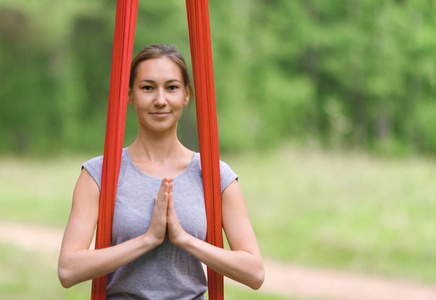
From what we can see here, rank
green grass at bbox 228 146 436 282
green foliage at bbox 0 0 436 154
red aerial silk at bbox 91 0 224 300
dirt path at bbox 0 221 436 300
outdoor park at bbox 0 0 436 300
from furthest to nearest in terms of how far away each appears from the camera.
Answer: green foliage at bbox 0 0 436 154
outdoor park at bbox 0 0 436 300
green grass at bbox 228 146 436 282
dirt path at bbox 0 221 436 300
red aerial silk at bbox 91 0 224 300

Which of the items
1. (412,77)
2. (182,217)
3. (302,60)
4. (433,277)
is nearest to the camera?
(182,217)

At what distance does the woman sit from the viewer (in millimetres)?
1635

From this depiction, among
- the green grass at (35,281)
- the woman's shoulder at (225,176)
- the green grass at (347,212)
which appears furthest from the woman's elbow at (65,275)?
the green grass at (347,212)

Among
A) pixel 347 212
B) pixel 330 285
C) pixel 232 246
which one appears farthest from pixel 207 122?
pixel 347 212

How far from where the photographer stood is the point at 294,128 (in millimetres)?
16859

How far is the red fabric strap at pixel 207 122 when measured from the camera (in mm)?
1766

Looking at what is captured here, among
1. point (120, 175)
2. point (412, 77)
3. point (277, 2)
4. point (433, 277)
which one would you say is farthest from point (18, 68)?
point (120, 175)

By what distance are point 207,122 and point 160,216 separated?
369mm

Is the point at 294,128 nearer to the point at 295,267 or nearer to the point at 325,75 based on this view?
the point at 325,75

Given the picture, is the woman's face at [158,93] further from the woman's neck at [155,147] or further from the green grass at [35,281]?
the green grass at [35,281]

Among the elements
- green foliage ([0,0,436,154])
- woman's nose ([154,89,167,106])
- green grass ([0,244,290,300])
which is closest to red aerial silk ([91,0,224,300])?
woman's nose ([154,89,167,106])

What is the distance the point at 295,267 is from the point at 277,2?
35.3 feet

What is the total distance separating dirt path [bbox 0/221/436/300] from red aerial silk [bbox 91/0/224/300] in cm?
457

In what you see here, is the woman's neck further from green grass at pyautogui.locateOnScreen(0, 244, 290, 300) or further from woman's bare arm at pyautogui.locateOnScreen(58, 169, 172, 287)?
green grass at pyautogui.locateOnScreen(0, 244, 290, 300)
